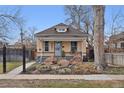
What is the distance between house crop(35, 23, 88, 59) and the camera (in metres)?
28.7

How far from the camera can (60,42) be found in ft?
95.9

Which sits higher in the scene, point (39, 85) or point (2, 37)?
point (2, 37)

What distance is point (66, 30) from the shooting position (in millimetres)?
29516

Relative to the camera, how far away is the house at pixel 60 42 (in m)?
28.7

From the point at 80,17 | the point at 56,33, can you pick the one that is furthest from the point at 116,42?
the point at 56,33

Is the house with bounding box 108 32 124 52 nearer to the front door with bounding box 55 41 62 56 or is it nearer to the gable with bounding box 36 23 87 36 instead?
the gable with bounding box 36 23 87 36

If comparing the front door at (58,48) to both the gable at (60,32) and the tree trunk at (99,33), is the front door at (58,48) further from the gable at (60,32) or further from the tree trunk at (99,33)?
the tree trunk at (99,33)

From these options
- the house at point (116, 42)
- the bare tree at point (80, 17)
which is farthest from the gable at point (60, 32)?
the bare tree at point (80, 17)

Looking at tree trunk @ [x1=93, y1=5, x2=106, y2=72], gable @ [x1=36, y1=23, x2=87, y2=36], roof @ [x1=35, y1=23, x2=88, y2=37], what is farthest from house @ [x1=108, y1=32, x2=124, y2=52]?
tree trunk @ [x1=93, y1=5, x2=106, y2=72]

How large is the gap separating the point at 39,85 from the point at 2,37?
43.2 ft

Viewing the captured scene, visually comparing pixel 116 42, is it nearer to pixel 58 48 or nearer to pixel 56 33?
pixel 58 48
